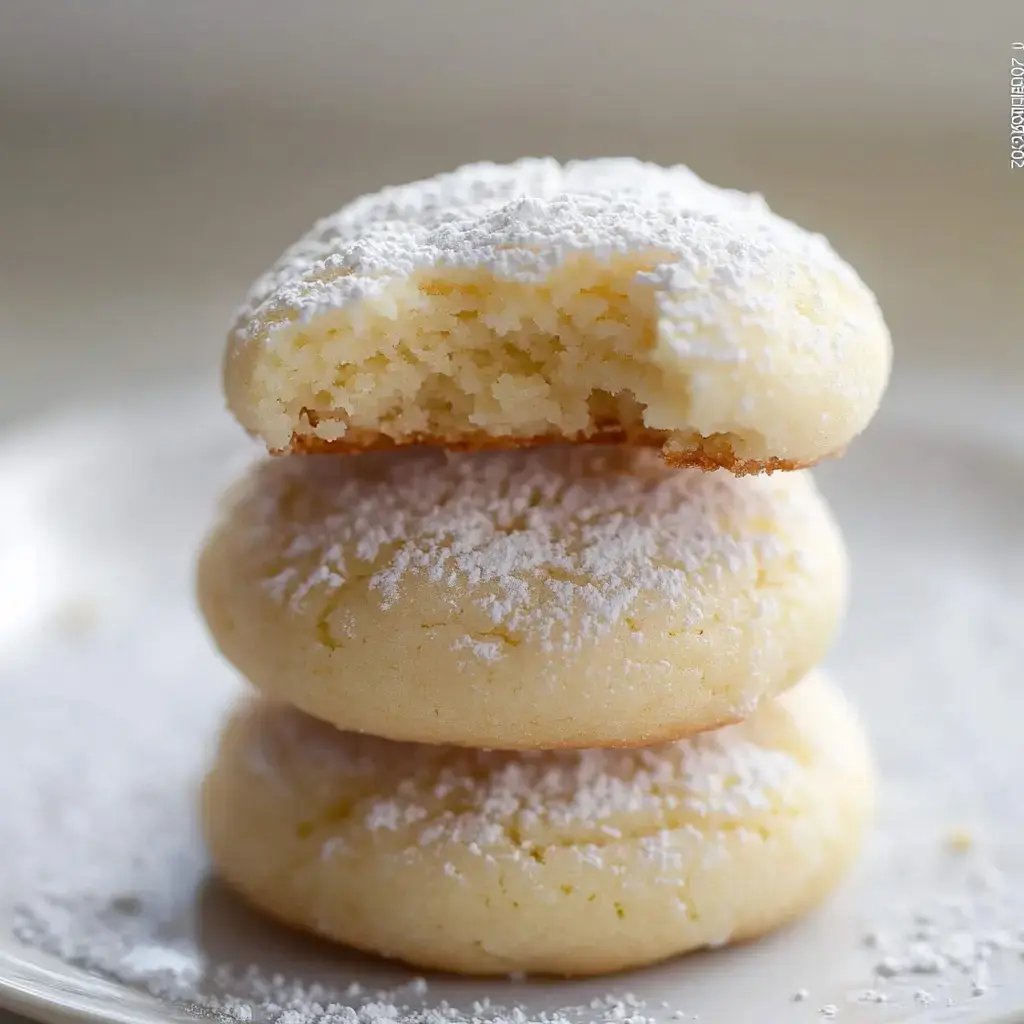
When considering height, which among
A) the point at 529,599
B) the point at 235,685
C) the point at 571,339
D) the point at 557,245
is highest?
the point at 557,245

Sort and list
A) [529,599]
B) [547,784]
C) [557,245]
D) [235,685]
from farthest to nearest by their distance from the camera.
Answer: [235,685] → [547,784] → [529,599] → [557,245]

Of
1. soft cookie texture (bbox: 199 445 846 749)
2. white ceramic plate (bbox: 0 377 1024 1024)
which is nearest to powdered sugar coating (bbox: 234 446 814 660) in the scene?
soft cookie texture (bbox: 199 445 846 749)

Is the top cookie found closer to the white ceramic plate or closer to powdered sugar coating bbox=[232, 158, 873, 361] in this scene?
powdered sugar coating bbox=[232, 158, 873, 361]

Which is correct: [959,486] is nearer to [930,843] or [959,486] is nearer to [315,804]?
[930,843]

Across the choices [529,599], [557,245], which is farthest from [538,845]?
[557,245]

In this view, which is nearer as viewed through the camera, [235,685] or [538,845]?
[538,845]

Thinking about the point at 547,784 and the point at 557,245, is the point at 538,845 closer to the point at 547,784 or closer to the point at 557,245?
the point at 547,784

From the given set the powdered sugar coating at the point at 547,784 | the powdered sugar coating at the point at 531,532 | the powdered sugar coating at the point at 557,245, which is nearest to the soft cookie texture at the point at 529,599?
the powdered sugar coating at the point at 531,532

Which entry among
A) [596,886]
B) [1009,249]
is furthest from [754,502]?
[1009,249]

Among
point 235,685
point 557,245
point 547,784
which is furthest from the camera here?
point 235,685
